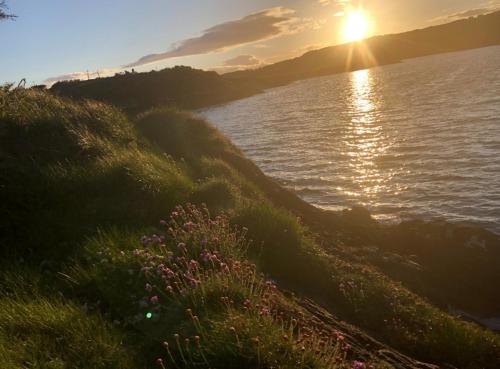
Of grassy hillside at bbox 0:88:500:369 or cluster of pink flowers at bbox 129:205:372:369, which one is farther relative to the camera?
cluster of pink flowers at bbox 129:205:372:369

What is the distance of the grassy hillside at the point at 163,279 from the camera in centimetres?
535

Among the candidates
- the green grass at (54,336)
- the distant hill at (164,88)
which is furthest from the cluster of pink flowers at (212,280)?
the distant hill at (164,88)

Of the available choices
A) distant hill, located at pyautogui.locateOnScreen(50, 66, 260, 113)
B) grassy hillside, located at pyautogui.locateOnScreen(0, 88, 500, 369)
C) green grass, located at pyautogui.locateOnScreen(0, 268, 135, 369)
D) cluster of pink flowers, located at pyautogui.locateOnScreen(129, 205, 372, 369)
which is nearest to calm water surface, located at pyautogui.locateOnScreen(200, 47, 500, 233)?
grassy hillside, located at pyautogui.locateOnScreen(0, 88, 500, 369)

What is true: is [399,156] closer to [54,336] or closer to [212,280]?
[212,280]

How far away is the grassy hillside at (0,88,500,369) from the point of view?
535 centimetres

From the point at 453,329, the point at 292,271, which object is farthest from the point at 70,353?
the point at 453,329

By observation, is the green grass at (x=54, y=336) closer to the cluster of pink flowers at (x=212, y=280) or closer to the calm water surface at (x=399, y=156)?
the cluster of pink flowers at (x=212, y=280)

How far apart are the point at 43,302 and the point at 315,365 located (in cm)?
366

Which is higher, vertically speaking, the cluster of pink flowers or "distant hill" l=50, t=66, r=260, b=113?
"distant hill" l=50, t=66, r=260, b=113

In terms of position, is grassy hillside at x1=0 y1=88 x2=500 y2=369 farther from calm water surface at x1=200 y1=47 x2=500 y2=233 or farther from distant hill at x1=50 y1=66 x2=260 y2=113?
distant hill at x1=50 y1=66 x2=260 y2=113

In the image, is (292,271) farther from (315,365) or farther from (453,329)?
(315,365)

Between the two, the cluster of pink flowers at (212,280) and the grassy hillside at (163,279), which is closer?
the grassy hillside at (163,279)

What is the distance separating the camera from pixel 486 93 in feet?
166

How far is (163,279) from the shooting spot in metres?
6.75
